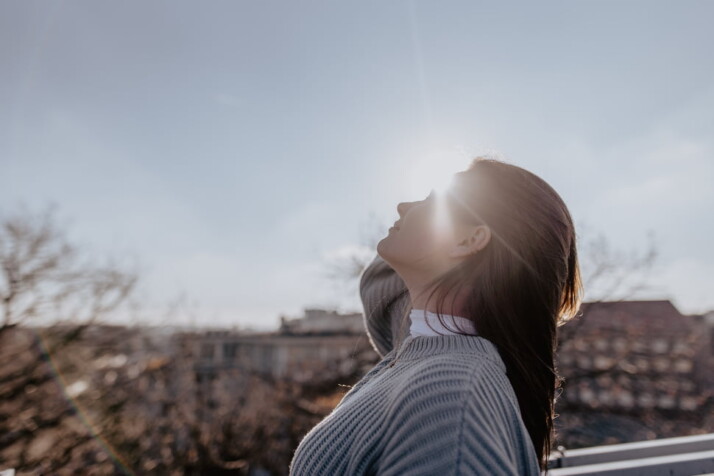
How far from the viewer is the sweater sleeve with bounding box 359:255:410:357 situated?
1.71 meters

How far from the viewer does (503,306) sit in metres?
1.02

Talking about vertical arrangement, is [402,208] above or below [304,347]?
above

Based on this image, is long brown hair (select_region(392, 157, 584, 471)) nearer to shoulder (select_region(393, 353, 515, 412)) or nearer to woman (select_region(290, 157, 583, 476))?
woman (select_region(290, 157, 583, 476))

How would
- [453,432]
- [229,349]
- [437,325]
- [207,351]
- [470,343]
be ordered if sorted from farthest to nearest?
Result: [229,349], [207,351], [437,325], [470,343], [453,432]

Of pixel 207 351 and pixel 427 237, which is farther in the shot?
pixel 207 351

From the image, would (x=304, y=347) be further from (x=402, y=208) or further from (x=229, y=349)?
(x=402, y=208)

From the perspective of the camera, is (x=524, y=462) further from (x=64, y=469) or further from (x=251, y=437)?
(x=251, y=437)

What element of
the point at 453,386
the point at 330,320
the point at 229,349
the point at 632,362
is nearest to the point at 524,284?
the point at 453,386

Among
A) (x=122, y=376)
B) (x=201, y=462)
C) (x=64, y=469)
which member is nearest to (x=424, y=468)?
(x=64, y=469)

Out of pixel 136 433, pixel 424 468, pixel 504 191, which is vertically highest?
pixel 504 191

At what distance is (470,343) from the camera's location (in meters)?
0.97

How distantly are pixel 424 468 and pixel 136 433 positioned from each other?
30.6 ft

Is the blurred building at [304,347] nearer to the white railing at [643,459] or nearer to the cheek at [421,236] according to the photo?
the cheek at [421,236]

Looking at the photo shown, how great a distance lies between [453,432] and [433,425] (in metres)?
0.03
